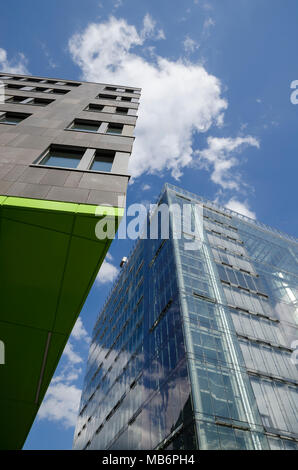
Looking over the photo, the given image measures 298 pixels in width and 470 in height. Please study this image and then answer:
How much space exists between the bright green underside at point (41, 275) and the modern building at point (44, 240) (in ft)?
0.07

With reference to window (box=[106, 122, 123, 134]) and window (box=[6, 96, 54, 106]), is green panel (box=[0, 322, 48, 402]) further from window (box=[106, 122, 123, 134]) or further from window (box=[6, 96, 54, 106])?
window (box=[6, 96, 54, 106])

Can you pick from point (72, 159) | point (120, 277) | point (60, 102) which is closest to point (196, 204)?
Answer: point (120, 277)

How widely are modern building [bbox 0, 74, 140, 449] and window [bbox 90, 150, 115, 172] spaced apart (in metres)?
0.03

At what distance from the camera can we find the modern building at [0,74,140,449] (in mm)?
6156

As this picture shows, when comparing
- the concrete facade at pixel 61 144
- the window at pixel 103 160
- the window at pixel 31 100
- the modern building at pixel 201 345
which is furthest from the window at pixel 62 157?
the modern building at pixel 201 345

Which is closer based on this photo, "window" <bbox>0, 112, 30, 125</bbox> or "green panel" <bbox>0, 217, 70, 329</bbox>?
"green panel" <bbox>0, 217, 70, 329</bbox>

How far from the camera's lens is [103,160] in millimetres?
9367

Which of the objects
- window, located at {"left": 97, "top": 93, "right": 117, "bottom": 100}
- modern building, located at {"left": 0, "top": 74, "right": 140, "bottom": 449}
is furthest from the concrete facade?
window, located at {"left": 97, "top": 93, "right": 117, "bottom": 100}

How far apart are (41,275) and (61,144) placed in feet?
17.0

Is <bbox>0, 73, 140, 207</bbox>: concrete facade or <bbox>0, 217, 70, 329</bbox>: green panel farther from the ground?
<bbox>0, 73, 140, 207</bbox>: concrete facade

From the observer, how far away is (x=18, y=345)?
7465 mm

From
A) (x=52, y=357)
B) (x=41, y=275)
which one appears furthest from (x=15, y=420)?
(x=41, y=275)

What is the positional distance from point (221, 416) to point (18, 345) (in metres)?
14.7
